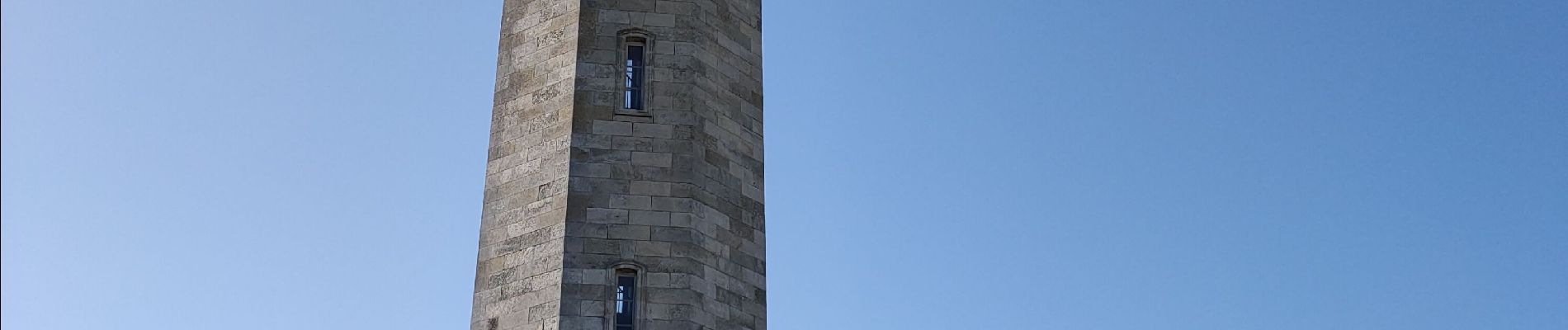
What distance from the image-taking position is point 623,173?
2045cm

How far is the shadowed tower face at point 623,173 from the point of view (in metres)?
19.8

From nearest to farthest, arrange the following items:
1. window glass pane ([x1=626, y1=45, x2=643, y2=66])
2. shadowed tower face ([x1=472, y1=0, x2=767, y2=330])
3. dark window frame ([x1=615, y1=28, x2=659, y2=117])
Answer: shadowed tower face ([x1=472, y1=0, x2=767, y2=330]) → dark window frame ([x1=615, y1=28, x2=659, y2=117]) → window glass pane ([x1=626, y1=45, x2=643, y2=66])

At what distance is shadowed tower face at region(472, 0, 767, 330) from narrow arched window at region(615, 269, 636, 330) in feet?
0.06

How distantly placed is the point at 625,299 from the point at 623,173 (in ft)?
4.62

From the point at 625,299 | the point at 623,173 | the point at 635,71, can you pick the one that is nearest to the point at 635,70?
the point at 635,71

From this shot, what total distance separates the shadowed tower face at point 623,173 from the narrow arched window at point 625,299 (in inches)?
0.7

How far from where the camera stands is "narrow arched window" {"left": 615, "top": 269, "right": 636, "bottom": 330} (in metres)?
19.7

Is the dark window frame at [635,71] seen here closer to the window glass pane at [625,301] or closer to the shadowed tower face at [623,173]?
the shadowed tower face at [623,173]

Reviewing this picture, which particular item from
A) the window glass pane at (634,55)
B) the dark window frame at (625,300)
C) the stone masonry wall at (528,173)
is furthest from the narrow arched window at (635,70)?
the dark window frame at (625,300)

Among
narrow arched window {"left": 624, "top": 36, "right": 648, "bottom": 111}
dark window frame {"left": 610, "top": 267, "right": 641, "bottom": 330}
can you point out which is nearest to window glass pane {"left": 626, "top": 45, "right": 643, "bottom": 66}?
narrow arched window {"left": 624, "top": 36, "right": 648, "bottom": 111}

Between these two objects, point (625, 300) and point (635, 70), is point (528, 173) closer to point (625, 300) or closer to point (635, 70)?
point (635, 70)

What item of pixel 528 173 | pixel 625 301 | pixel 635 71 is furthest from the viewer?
pixel 635 71

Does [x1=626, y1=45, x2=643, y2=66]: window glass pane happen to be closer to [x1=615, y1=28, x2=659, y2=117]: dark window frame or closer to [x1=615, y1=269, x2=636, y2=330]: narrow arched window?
[x1=615, y1=28, x2=659, y2=117]: dark window frame

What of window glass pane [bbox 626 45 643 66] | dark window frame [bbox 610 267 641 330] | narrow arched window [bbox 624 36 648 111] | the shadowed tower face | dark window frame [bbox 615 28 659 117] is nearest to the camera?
dark window frame [bbox 610 267 641 330]
